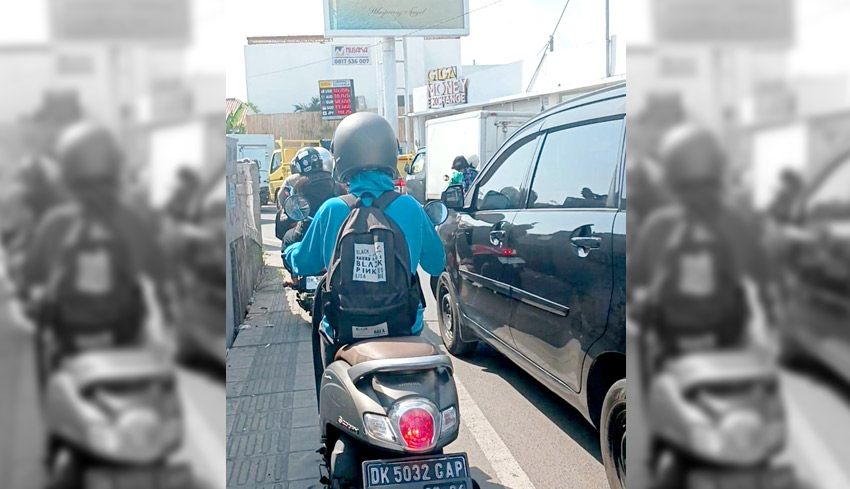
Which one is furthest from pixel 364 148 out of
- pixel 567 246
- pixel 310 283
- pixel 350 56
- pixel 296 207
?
pixel 350 56

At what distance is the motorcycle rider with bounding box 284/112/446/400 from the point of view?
2922 mm

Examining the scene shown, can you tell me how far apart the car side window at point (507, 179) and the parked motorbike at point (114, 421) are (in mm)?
3565

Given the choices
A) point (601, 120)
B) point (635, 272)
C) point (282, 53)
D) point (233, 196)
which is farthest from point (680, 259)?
point (282, 53)

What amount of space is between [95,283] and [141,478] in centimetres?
27

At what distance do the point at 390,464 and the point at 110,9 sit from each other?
1.91 meters

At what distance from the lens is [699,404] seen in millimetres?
879

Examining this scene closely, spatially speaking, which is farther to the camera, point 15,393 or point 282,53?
point 282,53

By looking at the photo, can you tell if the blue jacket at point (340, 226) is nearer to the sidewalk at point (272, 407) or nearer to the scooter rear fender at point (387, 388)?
the scooter rear fender at point (387, 388)

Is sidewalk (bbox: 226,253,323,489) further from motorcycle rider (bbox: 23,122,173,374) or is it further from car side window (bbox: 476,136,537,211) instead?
motorcycle rider (bbox: 23,122,173,374)

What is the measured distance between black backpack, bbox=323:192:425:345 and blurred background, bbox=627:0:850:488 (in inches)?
78.5

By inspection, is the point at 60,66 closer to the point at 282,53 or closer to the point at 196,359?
the point at 196,359

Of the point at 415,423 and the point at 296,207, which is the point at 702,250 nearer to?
the point at 415,423

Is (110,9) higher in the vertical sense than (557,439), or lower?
higher

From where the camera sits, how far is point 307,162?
7.36 metres
